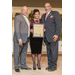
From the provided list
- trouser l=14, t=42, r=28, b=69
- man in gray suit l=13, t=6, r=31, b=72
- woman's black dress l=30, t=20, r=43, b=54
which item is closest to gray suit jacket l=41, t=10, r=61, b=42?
woman's black dress l=30, t=20, r=43, b=54

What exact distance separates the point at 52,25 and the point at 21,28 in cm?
70

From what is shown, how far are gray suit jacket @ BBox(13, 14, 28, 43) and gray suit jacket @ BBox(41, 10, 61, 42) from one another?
0.47 metres

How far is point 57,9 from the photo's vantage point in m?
2.46

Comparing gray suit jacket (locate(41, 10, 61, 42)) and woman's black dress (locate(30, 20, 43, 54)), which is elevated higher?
gray suit jacket (locate(41, 10, 61, 42))

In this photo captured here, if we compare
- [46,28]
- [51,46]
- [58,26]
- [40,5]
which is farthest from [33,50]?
[40,5]

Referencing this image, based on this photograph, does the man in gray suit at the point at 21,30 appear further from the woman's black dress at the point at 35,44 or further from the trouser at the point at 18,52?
the woman's black dress at the point at 35,44

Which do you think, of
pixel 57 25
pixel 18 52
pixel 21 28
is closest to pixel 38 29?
pixel 21 28

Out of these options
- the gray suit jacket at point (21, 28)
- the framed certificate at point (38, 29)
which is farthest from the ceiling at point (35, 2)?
the framed certificate at point (38, 29)

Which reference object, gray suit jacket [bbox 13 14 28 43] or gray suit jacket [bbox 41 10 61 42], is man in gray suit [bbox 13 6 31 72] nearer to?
gray suit jacket [bbox 13 14 28 43]

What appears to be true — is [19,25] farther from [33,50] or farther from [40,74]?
[40,74]

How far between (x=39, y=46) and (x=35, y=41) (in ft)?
0.52

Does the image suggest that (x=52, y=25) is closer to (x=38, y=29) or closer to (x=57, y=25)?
(x=57, y=25)

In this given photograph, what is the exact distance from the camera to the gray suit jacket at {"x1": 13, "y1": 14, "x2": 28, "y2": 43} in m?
2.09

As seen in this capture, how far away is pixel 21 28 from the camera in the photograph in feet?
6.97
